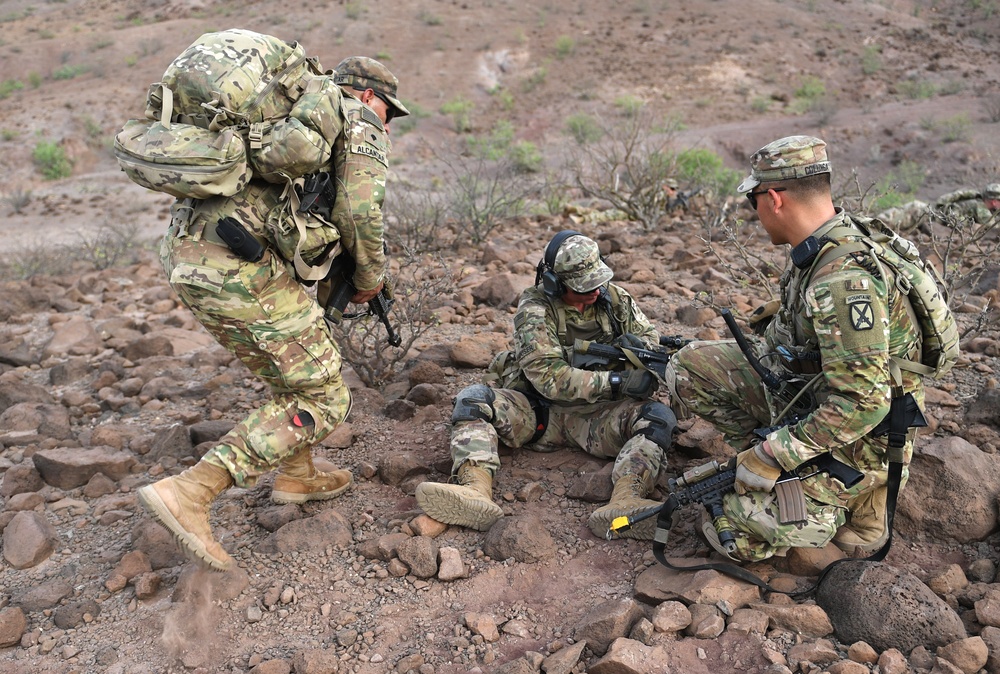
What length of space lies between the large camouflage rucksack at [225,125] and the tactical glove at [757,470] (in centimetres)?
167

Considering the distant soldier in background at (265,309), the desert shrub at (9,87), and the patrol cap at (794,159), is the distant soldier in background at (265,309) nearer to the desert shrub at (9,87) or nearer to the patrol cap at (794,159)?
the patrol cap at (794,159)

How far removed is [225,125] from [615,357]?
6.28 feet

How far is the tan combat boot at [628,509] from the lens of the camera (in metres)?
2.69

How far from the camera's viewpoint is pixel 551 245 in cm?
341

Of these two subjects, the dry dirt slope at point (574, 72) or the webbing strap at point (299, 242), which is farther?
the dry dirt slope at point (574, 72)

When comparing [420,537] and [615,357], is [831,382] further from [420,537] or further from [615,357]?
[420,537]

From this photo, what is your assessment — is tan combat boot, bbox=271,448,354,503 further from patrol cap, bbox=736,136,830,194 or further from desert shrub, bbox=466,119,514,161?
desert shrub, bbox=466,119,514,161

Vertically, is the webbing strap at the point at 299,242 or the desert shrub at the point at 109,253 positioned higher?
the webbing strap at the point at 299,242

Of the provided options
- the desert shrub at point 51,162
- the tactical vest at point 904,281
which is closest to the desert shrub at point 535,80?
the desert shrub at point 51,162

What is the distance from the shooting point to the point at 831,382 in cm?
224

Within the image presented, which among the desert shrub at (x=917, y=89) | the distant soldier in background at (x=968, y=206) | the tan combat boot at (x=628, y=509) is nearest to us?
the tan combat boot at (x=628, y=509)

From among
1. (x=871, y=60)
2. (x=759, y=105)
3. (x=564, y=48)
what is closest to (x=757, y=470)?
(x=759, y=105)

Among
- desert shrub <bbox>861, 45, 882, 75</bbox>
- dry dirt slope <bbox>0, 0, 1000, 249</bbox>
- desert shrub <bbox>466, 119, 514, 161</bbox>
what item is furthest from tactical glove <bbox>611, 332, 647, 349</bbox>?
desert shrub <bbox>861, 45, 882, 75</bbox>

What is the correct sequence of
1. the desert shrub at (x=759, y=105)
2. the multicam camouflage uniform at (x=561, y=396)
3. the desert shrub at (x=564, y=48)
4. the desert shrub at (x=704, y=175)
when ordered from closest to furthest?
the multicam camouflage uniform at (x=561, y=396) < the desert shrub at (x=704, y=175) < the desert shrub at (x=759, y=105) < the desert shrub at (x=564, y=48)
